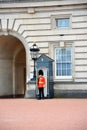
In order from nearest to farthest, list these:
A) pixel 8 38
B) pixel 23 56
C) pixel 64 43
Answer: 1. pixel 64 43
2. pixel 8 38
3. pixel 23 56

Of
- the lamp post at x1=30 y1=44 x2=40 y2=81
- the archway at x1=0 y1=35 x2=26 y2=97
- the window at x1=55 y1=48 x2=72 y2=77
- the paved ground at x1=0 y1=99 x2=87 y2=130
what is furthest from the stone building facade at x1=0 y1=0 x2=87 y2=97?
the paved ground at x1=0 y1=99 x2=87 y2=130

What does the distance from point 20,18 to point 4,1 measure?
1285 mm

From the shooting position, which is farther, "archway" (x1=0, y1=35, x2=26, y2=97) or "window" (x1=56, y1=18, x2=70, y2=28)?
"archway" (x1=0, y1=35, x2=26, y2=97)

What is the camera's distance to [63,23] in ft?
95.9

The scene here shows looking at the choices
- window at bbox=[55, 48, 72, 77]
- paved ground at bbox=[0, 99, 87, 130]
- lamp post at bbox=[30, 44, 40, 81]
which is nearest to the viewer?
paved ground at bbox=[0, 99, 87, 130]

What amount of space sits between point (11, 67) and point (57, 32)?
530 cm

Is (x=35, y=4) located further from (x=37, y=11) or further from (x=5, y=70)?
(x=5, y=70)

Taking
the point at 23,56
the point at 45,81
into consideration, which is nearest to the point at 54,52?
the point at 45,81

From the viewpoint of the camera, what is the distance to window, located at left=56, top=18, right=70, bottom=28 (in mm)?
29078

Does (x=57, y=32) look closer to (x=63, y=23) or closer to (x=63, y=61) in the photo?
(x=63, y=23)

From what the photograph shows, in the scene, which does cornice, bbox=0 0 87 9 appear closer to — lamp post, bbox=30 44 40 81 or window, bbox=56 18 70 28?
window, bbox=56 18 70 28

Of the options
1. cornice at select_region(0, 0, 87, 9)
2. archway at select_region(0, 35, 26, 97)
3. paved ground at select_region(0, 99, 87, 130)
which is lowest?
paved ground at select_region(0, 99, 87, 130)

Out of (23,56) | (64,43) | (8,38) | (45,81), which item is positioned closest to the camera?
(45,81)

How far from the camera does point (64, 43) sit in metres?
28.9
